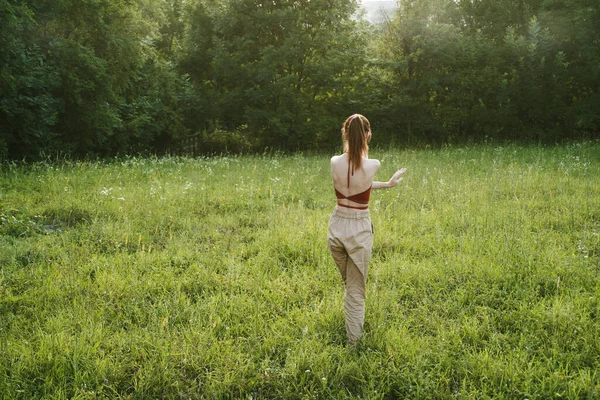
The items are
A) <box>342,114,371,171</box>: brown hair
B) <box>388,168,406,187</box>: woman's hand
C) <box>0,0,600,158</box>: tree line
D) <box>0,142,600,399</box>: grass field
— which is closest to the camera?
<box>0,142,600,399</box>: grass field

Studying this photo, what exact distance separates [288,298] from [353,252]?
1464 millimetres

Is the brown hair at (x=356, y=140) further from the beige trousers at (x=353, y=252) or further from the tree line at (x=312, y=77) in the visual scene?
the tree line at (x=312, y=77)

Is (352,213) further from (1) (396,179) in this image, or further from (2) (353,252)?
(1) (396,179)

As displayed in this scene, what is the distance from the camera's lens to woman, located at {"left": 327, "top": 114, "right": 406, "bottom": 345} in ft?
13.1

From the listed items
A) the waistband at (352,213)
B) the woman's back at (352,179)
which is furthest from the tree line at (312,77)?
the waistband at (352,213)

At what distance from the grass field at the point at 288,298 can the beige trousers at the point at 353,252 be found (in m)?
0.30

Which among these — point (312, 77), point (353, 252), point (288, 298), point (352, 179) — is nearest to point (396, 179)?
point (352, 179)

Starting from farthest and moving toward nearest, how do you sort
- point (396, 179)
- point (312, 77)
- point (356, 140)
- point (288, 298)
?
point (312, 77) < point (288, 298) < point (396, 179) < point (356, 140)

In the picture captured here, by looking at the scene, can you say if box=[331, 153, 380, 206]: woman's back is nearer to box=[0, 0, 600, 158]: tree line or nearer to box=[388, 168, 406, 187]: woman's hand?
box=[388, 168, 406, 187]: woman's hand

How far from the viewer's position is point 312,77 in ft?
73.7

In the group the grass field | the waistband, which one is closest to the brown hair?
the waistband

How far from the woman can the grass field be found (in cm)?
50

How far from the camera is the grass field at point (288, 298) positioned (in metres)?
3.79

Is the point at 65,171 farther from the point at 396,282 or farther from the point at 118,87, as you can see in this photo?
the point at 396,282
